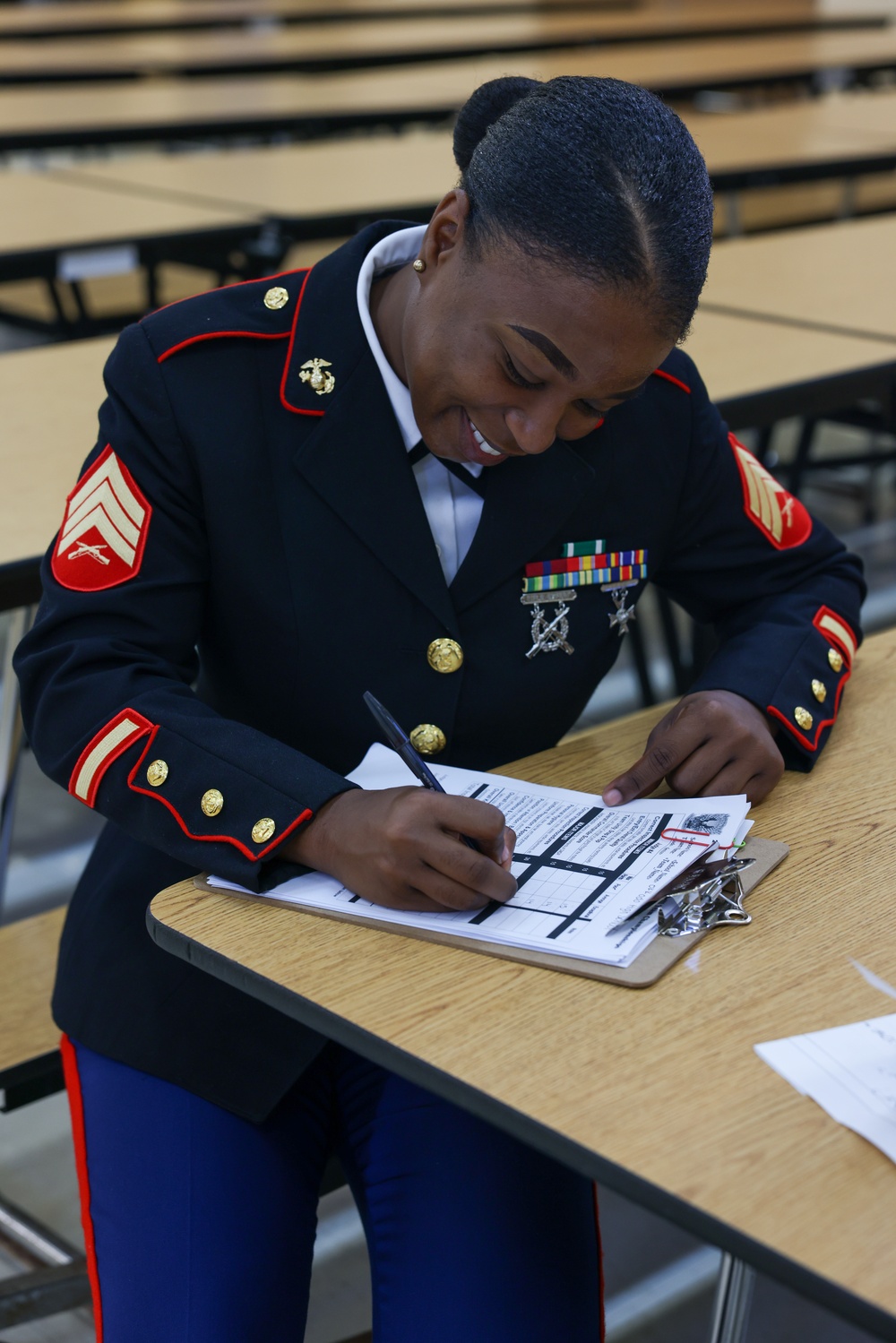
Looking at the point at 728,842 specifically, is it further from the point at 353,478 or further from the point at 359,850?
the point at 353,478

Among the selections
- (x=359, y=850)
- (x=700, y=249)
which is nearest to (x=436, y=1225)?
(x=359, y=850)

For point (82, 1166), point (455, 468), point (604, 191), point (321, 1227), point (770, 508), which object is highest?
point (604, 191)

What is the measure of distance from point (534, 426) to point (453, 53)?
6.06m

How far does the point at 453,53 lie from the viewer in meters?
6.59

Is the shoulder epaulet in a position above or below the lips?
above

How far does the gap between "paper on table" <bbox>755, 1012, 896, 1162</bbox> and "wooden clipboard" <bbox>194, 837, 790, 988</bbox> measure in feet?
0.31

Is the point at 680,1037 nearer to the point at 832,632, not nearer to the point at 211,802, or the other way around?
the point at 211,802

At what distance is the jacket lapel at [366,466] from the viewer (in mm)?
1237

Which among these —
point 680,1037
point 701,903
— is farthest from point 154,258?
point 680,1037

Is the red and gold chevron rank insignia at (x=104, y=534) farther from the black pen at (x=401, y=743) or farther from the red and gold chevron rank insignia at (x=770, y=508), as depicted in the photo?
the red and gold chevron rank insignia at (x=770, y=508)

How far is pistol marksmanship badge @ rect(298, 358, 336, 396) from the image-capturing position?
124cm

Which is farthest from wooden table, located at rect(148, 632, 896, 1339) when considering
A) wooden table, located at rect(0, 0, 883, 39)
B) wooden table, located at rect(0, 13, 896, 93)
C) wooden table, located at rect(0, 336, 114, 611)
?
wooden table, located at rect(0, 0, 883, 39)

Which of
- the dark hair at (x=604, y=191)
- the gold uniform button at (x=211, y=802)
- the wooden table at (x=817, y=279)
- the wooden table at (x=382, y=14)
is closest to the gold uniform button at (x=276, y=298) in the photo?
the dark hair at (x=604, y=191)

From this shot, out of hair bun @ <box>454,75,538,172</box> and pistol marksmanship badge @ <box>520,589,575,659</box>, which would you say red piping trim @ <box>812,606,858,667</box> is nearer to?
pistol marksmanship badge @ <box>520,589,575,659</box>
